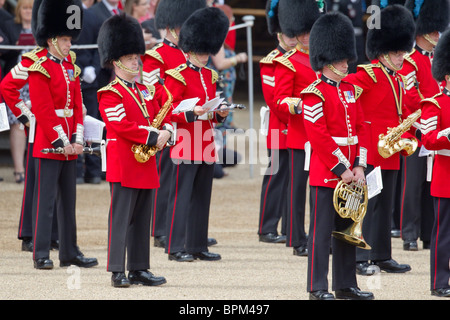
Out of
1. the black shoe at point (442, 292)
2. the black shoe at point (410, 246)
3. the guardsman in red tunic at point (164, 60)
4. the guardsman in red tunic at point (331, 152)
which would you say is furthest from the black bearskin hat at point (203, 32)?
the black shoe at point (442, 292)

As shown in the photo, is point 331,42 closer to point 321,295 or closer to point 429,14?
point 321,295

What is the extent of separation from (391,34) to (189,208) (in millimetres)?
1610

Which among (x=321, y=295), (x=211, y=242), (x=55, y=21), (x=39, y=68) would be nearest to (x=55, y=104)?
(x=39, y=68)

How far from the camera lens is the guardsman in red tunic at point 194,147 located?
6133 millimetres

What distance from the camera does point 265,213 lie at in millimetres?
6906

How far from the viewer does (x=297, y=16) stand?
21.0ft

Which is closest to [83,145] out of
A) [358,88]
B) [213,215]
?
[358,88]

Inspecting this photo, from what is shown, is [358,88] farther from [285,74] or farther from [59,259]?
[59,259]

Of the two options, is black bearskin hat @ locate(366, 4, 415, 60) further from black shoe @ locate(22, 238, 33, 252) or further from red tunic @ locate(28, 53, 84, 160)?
black shoe @ locate(22, 238, 33, 252)

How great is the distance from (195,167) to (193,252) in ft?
1.73

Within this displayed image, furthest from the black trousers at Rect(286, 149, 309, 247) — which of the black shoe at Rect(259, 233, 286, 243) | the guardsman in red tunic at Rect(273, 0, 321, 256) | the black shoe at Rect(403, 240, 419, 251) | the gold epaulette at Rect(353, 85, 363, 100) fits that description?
the gold epaulette at Rect(353, 85, 363, 100)

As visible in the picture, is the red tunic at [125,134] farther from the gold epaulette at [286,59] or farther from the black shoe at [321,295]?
the gold epaulette at [286,59]

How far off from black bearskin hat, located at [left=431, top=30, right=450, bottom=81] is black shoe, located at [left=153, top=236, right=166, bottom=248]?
7.26 feet

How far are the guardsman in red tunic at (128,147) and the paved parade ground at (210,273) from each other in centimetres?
18
